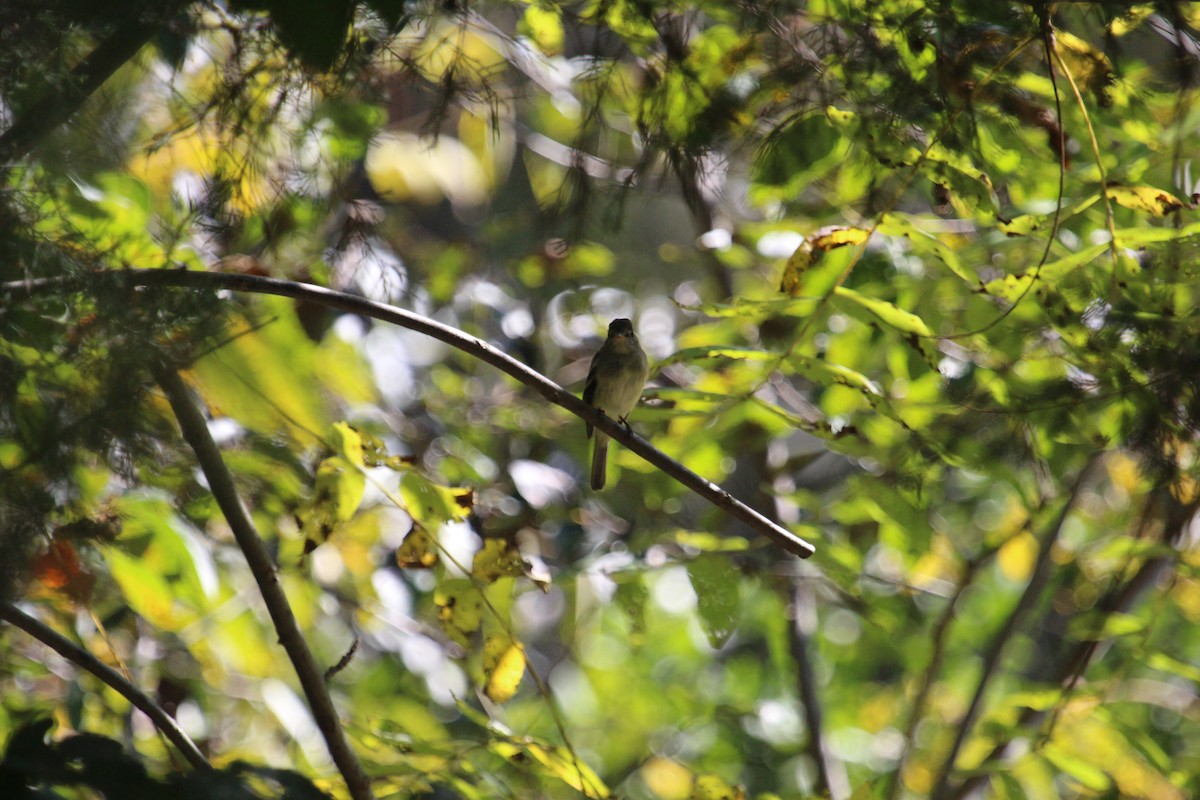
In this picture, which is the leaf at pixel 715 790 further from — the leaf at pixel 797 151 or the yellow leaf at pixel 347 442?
the leaf at pixel 797 151

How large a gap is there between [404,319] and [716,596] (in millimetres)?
1370

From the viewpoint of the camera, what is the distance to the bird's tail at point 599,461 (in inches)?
164

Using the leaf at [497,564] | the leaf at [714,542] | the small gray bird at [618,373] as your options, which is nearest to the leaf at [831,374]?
the leaf at [714,542]

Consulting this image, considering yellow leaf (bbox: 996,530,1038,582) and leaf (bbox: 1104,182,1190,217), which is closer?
leaf (bbox: 1104,182,1190,217)

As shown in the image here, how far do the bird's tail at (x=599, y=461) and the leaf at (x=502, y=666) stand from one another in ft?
3.97

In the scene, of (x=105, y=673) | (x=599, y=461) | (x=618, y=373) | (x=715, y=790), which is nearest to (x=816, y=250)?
(x=715, y=790)

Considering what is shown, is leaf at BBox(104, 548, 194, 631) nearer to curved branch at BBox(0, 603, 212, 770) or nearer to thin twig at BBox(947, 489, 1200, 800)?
curved branch at BBox(0, 603, 212, 770)

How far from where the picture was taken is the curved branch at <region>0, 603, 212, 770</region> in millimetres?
2271

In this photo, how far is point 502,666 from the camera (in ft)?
9.77

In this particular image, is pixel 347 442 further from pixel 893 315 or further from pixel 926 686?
pixel 926 686

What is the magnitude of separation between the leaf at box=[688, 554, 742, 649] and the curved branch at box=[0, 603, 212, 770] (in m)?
1.43

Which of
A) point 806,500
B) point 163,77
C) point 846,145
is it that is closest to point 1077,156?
point 846,145

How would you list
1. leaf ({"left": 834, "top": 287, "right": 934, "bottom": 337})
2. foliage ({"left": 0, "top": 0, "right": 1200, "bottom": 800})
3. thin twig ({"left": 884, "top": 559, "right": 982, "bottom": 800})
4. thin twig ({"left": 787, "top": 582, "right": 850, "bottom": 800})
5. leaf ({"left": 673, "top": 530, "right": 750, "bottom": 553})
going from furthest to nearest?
thin twig ({"left": 787, "top": 582, "right": 850, "bottom": 800})
thin twig ({"left": 884, "top": 559, "right": 982, "bottom": 800})
leaf ({"left": 673, "top": 530, "right": 750, "bottom": 553})
leaf ({"left": 834, "top": 287, "right": 934, "bottom": 337})
foliage ({"left": 0, "top": 0, "right": 1200, "bottom": 800})

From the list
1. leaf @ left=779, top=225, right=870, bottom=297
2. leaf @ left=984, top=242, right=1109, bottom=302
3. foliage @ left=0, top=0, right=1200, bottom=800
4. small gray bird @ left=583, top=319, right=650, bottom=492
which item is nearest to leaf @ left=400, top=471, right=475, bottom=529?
foliage @ left=0, top=0, right=1200, bottom=800
